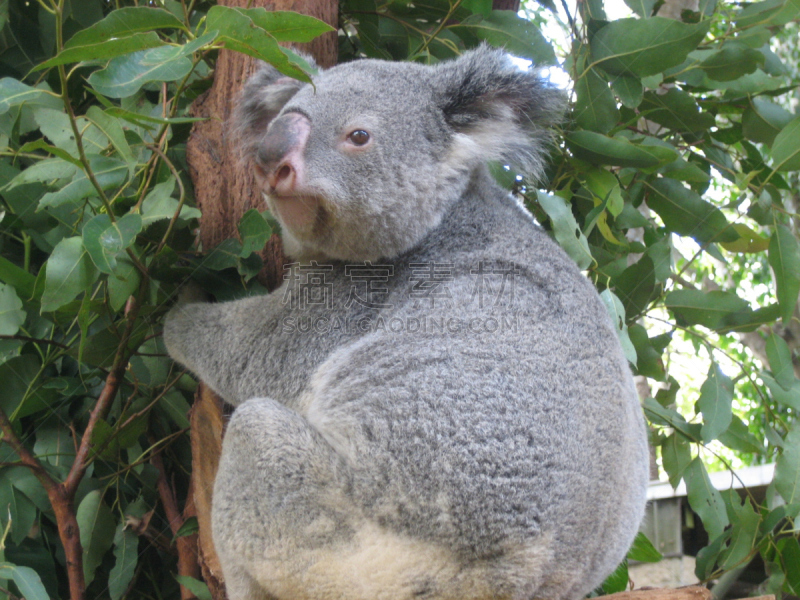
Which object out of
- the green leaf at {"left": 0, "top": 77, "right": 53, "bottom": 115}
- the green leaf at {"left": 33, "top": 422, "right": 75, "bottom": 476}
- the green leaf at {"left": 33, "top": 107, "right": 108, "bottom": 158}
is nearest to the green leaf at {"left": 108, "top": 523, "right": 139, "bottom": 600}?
the green leaf at {"left": 33, "top": 422, "right": 75, "bottom": 476}

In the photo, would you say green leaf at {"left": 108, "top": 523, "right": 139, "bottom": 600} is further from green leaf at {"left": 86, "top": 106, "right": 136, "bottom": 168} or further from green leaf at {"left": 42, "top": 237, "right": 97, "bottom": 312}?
green leaf at {"left": 86, "top": 106, "right": 136, "bottom": 168}

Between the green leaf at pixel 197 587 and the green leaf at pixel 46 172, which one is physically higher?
the green leaf at pixel 46 172

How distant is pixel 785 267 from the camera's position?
2.56m

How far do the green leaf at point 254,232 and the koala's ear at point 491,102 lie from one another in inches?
25.8

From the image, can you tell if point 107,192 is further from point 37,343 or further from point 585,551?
point 585,551

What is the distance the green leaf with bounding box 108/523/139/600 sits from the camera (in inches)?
91.8

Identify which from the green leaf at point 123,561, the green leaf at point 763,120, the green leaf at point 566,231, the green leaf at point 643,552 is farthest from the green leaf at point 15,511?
the green leaf at point 763,120

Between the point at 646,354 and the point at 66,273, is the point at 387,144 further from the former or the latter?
the point at 646,354

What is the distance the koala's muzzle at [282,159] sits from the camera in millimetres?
1881

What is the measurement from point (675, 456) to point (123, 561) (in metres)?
2.15

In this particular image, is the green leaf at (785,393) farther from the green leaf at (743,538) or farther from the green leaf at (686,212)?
the green leaf at (686,212)

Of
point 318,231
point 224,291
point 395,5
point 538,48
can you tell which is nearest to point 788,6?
point 538,48

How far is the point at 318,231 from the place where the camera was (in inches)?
81.4

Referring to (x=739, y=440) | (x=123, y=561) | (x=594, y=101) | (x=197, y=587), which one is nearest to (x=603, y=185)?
(x=594, y=101)
